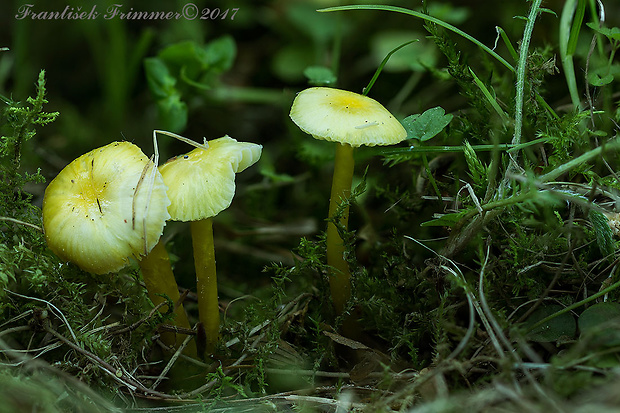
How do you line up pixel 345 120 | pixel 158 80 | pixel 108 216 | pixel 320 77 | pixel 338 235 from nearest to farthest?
pixel 108 216
pixel 345 120
pixel 338 235
pixel 320 77
pixel 158 80

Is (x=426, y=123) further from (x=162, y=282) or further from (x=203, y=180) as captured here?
(x=162, y=282)

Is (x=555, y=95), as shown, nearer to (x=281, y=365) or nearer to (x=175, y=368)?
(x=281, y=365)

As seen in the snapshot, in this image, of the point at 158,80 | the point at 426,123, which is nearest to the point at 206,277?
the point at 426,123

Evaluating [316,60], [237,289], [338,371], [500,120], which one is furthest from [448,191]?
[316,60]

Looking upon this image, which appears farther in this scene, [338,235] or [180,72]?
[180,72]

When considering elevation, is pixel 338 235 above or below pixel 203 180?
below

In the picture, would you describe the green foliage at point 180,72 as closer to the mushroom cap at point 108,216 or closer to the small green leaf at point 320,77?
the small green leaf at point 320,77

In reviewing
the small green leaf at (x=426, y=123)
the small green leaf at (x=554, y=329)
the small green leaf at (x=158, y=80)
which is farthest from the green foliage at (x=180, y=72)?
the small green leaf at (x=554, y=329)
